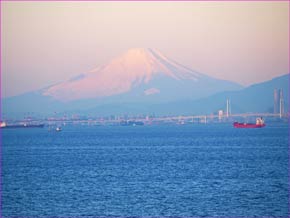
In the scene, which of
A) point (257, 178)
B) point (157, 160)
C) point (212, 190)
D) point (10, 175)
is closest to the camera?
point (212, 190)

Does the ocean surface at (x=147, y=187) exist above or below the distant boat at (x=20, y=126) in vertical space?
below

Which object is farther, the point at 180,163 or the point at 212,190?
the point at 180,163

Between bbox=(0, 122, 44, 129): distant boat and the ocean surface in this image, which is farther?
bbox=(0, 122, 44, 129): distant boat

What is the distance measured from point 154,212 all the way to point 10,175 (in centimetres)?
1379

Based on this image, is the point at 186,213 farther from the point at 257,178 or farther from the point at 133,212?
the point at 257,178

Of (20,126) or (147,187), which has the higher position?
(20,126)

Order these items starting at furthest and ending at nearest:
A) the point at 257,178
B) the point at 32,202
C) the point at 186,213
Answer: the point at 257,178
the point at 32,202
the point at 186,213

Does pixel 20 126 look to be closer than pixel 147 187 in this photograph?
No

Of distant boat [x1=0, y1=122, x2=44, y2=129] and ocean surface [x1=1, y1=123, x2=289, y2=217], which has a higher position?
distant boat [x1=0, y1=122, x2=44, y2=129]

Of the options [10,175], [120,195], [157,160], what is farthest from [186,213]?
[157,160]

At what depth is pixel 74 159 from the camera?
45.2 metres

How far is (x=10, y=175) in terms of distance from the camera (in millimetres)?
34344

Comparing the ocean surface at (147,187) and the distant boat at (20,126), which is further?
the distant boat at (20,126)

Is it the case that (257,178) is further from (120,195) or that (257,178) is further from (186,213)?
(186,213)
